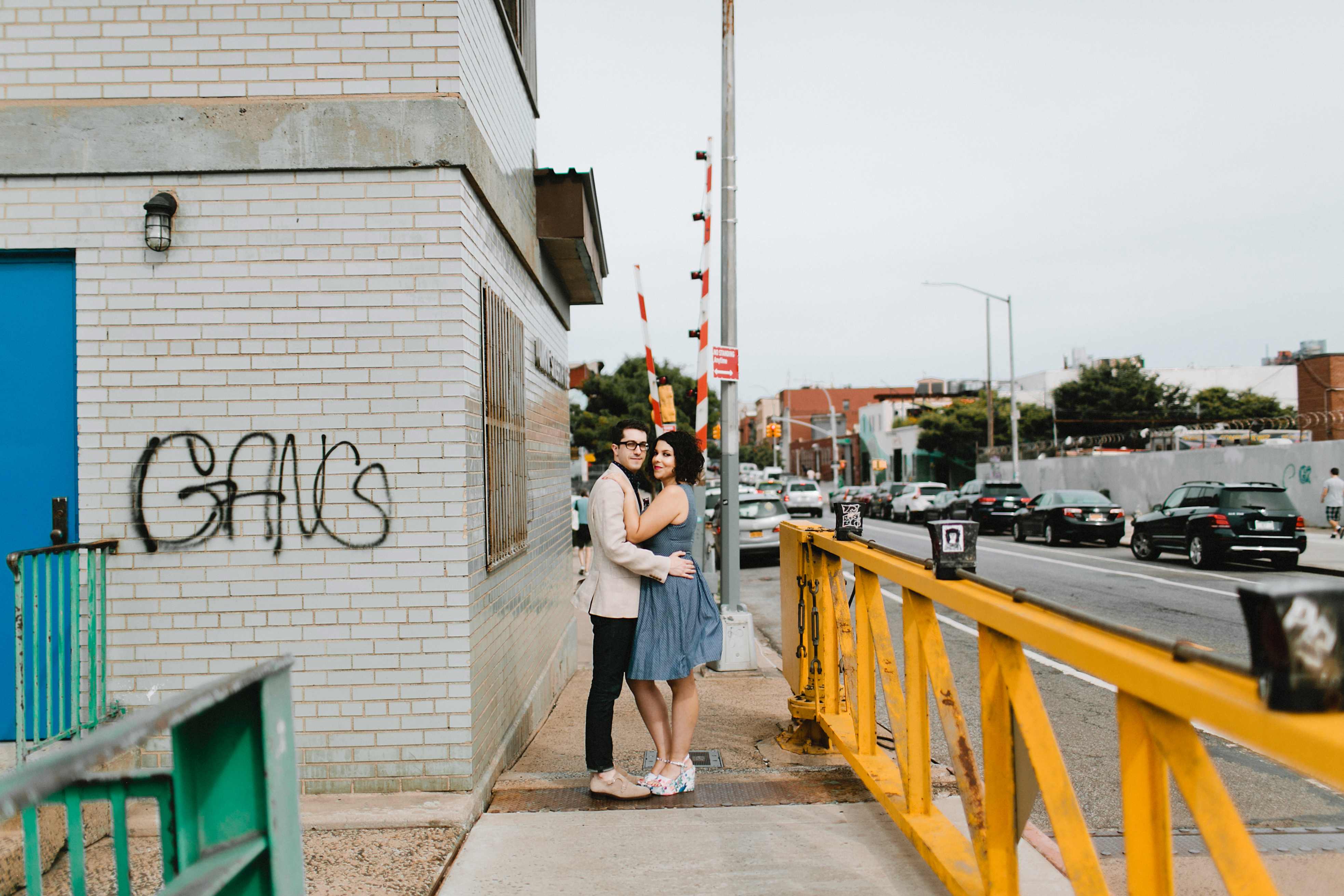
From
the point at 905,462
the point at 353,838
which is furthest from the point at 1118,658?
the point at 905,462

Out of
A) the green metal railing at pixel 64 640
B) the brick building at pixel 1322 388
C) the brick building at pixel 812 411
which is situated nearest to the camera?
the green metal railing at pixel 64 640

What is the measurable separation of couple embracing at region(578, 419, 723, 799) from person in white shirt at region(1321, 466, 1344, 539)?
22.1 metres

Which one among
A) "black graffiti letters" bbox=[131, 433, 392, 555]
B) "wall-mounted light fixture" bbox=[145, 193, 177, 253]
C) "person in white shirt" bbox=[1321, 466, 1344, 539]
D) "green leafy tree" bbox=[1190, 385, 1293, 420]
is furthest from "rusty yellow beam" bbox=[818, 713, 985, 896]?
"green leafy tree" bbox=[1190, 385, 1293, 420]

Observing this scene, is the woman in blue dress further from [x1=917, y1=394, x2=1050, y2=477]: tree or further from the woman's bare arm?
[x1=917, y1=394, x2=1050, y2=477]: tree

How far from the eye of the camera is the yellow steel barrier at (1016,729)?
178 cm

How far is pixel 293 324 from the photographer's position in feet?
14.8

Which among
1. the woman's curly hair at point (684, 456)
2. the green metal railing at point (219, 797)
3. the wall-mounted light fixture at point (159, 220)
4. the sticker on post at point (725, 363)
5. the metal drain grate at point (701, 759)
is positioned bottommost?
the metal drain grate at point (701, 759)

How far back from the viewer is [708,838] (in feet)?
13.4

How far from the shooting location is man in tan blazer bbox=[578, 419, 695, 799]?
4.53 metres

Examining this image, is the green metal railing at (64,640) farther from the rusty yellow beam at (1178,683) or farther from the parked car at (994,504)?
the parked car at (994,504)

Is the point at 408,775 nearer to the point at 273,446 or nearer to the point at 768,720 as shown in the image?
the point at 273,446

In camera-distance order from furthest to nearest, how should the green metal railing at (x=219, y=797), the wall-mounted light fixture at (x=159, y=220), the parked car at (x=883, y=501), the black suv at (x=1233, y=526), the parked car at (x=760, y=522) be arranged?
the parked car at (x=883, y=501), the parked car at (x=760, y=522), the black suv at (x=1233, y=526), the wall-mounted light fixture at (x=159, y=220), the green metal railing at (x=219, y=797)

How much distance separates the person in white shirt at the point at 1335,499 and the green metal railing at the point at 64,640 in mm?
24233

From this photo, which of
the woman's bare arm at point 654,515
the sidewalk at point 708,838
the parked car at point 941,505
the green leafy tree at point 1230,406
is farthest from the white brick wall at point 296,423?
the green leafy tree at point 1230,406
